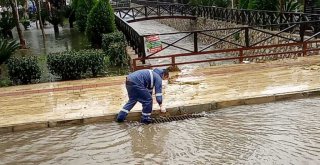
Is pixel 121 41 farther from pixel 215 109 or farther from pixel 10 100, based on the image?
pixel 215 109

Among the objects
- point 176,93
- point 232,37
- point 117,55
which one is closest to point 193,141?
point 176,93

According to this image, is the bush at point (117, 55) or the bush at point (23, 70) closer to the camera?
the bush at point (23, 70)

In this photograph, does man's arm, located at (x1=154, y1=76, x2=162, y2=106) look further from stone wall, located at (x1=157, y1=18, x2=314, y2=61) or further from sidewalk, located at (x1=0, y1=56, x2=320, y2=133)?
stone wall, located at (x1=157, y1=18, x2=314, y2=61)

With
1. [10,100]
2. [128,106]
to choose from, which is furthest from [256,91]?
[10,100]

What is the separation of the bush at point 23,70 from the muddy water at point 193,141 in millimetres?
4058

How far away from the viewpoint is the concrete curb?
329 inches

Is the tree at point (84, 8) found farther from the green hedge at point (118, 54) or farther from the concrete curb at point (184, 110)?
the concrete curb at point (184, 110)

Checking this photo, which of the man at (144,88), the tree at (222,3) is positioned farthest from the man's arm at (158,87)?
the tree at (222,3)

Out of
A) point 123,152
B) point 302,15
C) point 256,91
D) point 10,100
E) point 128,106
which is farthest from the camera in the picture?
point 302,15

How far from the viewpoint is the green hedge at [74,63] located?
11938 mm

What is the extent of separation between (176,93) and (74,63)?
3656 millimetres

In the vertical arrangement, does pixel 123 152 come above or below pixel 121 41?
below

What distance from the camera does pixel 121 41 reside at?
1548 centimetres

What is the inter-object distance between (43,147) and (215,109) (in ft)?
11.5
